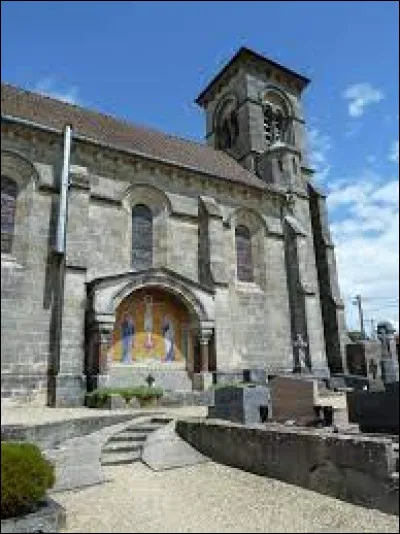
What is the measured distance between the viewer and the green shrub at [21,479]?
499 cm

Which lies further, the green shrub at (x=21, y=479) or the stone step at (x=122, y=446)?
the stone step at (x=122, y=446)

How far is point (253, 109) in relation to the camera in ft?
91.6

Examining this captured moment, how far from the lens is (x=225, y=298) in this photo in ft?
61.3

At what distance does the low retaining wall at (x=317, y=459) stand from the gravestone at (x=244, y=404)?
5.10 feet

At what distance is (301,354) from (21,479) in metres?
16.5

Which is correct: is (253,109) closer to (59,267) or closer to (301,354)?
(301,354)

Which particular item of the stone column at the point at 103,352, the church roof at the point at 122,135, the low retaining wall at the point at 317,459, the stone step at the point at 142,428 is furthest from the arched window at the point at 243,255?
the low retaining wall at the point at 317,459

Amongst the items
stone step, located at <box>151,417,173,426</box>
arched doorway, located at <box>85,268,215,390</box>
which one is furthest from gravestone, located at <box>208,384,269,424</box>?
arched doorway, located at <box>85,268,215,390</box>

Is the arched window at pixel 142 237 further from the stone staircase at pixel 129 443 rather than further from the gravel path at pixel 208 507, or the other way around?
the gravel path at pixel 208 507

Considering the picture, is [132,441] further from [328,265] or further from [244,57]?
[244,57]

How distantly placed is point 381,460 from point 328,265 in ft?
61.1

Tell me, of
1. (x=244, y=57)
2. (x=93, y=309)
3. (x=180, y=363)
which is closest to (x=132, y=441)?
(x=93, y=309)

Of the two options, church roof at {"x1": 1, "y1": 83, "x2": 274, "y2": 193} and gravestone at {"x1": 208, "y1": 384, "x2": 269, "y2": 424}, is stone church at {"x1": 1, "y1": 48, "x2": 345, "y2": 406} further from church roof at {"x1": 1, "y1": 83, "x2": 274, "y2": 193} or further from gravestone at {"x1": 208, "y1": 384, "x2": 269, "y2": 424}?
gravestone at {"x1": 208, "y1": 384, "x2": 269, "y2": 424}

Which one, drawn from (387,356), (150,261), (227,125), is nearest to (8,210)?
(150,261)
